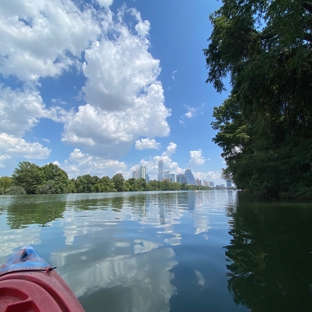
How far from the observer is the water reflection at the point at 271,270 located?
279 centimetres

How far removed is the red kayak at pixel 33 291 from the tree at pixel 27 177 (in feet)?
252

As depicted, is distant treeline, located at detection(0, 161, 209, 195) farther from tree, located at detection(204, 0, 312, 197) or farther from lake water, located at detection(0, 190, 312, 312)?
tree, located at detection(204, 0, 312, 197)

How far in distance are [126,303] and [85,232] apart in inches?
191

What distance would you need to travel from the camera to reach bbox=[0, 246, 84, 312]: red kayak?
76.8 inches

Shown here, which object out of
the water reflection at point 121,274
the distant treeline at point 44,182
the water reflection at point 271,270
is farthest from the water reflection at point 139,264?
the distant treeline at point 44,182

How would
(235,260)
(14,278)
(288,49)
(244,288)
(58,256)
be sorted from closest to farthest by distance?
1. (14,278)
2. (244,288)
3. (235,260)
4. (58,256)
5. (288,49)

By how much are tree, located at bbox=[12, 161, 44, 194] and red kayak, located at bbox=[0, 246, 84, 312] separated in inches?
3019

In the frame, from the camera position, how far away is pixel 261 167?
72.1ft

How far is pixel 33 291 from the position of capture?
2.11m

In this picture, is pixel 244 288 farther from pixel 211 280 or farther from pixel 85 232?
pixel 85 232

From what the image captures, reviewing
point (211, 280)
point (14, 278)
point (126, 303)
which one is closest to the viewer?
point (14, 278)

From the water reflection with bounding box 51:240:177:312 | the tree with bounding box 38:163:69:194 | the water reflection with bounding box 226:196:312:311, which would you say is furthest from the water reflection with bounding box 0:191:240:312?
the tree with bounding box 38:163:69:194

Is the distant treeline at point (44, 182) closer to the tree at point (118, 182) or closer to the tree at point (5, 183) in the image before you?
the tree at point (5, 183)

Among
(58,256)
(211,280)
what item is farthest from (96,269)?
(211,280)
